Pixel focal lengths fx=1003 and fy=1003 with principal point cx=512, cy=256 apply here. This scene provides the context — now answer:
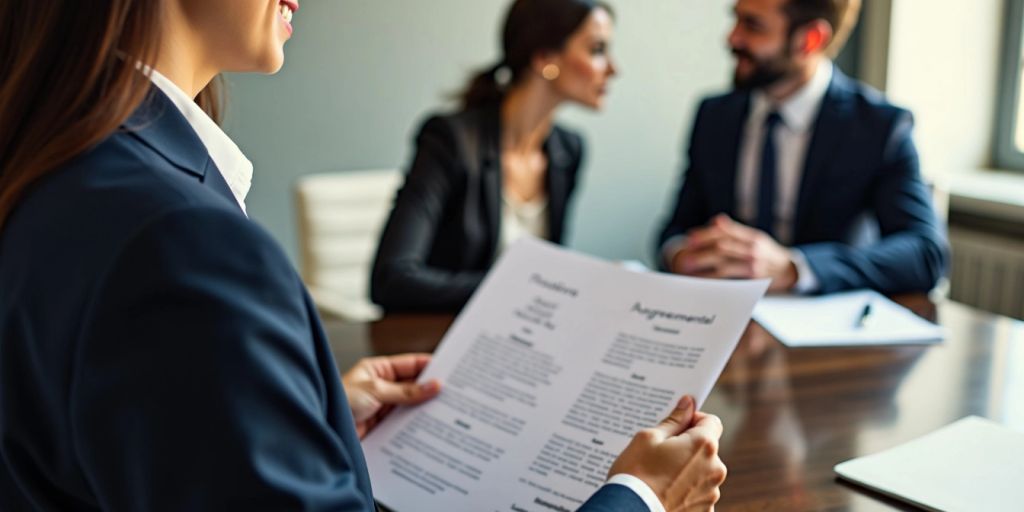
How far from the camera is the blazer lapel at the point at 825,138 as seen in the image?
2.32 meters

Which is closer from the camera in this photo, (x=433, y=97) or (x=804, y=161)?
(x=804, y=161)

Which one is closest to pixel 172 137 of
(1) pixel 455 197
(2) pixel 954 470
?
(2) pixel 954 470

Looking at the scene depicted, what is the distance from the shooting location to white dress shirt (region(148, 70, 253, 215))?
2.56ft

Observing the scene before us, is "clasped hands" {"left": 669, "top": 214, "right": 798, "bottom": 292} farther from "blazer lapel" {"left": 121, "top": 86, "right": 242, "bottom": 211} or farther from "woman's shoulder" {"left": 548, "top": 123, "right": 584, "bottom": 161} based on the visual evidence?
"blazer lapel" {"left": 121, "top": 86, "right": 242, "bottom": 211}

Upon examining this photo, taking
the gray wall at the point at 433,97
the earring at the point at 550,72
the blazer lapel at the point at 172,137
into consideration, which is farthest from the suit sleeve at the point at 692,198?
the blazer lapel at the point at 172,137

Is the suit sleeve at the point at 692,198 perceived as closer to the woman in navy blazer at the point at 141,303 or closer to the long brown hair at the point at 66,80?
the woman in navy blazer at the point at 141,303

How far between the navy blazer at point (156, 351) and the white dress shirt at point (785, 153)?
1800 mm

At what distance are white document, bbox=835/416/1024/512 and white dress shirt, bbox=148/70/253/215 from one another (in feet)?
2.25

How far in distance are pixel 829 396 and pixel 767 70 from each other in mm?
1345

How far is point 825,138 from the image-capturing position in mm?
2324

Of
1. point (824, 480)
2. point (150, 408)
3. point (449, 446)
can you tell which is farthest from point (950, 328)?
point (150, 408)

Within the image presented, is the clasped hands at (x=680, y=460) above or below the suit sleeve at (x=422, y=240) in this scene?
above

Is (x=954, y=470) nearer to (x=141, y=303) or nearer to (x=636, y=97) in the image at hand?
(x=141, y=303)

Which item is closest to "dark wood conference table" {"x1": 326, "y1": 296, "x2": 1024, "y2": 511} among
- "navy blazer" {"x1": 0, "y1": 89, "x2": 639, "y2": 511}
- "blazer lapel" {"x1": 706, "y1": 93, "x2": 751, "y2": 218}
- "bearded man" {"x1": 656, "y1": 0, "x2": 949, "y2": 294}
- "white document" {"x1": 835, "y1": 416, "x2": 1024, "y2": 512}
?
"white document" {"x1": 835, "y1": 416, "x2": 1024, "y2": 512}
